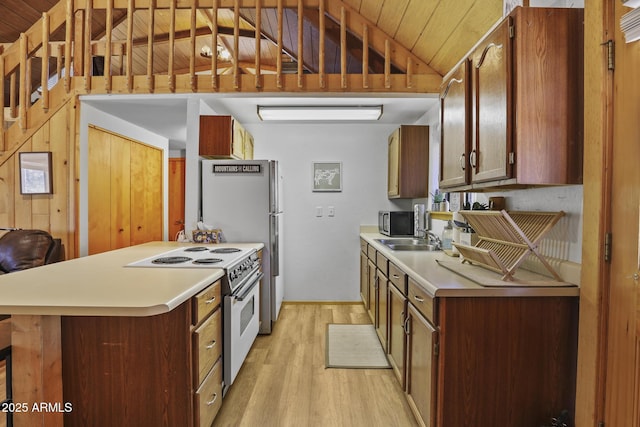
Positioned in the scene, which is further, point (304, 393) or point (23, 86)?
point (23, 86)

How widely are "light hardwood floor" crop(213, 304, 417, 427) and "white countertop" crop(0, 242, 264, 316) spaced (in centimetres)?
89

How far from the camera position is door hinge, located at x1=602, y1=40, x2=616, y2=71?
128 centimetres

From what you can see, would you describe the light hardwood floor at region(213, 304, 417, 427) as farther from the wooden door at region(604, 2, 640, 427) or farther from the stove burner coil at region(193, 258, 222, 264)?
the wooden door at region(604, 2, 640, 427)

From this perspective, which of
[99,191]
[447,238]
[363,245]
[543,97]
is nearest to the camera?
[543,97]

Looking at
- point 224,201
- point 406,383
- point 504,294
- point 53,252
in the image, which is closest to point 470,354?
point 504,294

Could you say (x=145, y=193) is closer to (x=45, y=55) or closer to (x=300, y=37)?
(x=45, y=55)

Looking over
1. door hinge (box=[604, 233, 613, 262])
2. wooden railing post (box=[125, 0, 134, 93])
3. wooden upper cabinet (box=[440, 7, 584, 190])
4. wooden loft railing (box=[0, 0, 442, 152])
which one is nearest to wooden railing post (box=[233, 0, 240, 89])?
wooden loft railing (box=[0, 0, 442, 152])

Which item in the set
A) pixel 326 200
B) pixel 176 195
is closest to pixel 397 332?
pixel 326 200

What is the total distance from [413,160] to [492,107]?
1.95 metres

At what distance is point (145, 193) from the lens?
15.3ft

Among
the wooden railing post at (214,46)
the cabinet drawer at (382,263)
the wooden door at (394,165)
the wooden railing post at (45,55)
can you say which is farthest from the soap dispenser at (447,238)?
the wooden railing post at (45,55)

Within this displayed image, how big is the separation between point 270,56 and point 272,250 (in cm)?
358

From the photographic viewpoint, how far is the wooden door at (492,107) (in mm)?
1481

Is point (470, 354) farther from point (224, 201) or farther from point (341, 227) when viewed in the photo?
point (341, 227)
